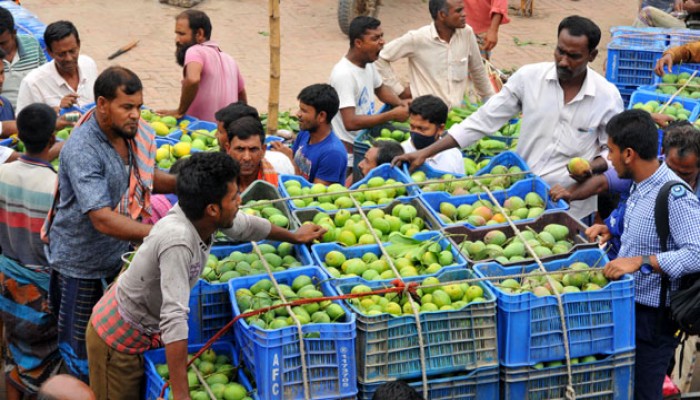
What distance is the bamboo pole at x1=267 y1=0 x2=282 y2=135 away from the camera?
7023 millimetres

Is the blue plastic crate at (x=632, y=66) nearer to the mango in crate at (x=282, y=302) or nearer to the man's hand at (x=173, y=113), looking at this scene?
the man's hand at (x=173, y=113)

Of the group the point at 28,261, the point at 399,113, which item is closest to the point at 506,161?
the point at 399,113

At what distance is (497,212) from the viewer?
4.92 meters

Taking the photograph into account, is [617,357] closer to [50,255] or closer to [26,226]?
[50,255]

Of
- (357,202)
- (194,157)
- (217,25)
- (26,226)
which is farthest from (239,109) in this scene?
(217,25)

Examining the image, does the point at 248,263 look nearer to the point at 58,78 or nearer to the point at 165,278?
the point at 165,278

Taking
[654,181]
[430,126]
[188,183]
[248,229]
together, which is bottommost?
[430,126]

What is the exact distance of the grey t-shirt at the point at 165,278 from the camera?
3623 millimetres

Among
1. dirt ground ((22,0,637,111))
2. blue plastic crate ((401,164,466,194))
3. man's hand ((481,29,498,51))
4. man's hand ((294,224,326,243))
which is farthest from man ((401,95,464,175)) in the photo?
dirt ground ((22,0,637,111))

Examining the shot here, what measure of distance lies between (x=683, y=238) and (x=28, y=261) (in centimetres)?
330

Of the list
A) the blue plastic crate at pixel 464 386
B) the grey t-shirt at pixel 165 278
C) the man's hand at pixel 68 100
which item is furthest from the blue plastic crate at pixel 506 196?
the man's hand at pixel 68 100

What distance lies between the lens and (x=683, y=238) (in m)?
4.18

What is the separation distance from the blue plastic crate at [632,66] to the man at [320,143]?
104 inches

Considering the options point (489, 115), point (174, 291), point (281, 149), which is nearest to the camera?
point (174, 291)
